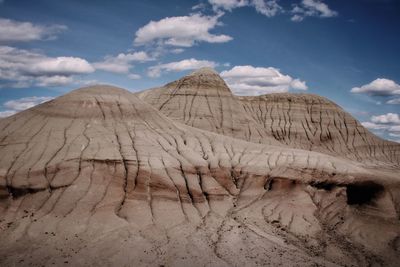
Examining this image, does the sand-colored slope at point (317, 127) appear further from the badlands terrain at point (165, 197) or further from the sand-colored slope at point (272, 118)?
the badlands terrain at point (165, 197)

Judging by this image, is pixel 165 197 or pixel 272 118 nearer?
pixel 165 197

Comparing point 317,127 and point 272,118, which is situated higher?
point 272,118

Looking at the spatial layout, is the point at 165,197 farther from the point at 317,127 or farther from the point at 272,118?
the point at 317,127

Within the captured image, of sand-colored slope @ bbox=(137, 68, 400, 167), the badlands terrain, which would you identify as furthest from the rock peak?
the badlands terrain

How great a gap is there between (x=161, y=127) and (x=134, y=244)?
12700 millimetres

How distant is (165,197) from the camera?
24562mm

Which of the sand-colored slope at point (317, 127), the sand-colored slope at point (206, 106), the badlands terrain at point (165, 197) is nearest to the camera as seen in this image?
the badlands terrain at point (165, 197)

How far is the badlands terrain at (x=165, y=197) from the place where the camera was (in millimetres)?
20500

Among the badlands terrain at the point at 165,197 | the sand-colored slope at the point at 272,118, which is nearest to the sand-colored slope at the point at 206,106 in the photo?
the sand-colored slope at the point at 272,118

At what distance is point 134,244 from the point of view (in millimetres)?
20688

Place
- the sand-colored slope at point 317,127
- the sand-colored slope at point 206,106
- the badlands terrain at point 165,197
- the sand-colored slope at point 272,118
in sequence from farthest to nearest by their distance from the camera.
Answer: the sand-colored slope at point 317,127 → the sand-colored slope at point 272,118 → the sand-colored slope at point 206,106 → the badlands terrain at point 165,197

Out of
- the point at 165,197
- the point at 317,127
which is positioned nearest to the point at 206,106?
the point at 317,127

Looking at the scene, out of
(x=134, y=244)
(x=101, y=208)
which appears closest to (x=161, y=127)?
(x=101, y=208)

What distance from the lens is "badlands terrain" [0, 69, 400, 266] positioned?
2050cm
